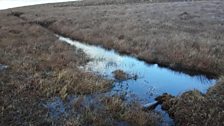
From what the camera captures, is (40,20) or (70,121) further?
(40,20)

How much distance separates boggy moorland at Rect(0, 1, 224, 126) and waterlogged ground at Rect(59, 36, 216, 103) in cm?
78

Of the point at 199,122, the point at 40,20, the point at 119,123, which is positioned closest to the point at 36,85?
the point at 119,123

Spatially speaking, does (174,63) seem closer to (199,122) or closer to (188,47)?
(188,47)

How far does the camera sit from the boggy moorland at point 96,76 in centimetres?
1049

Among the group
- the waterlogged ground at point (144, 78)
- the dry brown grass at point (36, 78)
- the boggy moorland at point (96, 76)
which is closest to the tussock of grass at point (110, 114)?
the boggy moorland at point (96, 76)

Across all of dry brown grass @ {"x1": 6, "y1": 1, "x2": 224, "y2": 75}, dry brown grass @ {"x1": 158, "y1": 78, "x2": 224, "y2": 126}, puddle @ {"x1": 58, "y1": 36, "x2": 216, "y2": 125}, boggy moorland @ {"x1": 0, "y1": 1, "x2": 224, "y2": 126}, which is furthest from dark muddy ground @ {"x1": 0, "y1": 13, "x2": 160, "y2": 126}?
dry brown grass @ {"x1": 6, "y1": 1, "x2": 224, "y2": 75}

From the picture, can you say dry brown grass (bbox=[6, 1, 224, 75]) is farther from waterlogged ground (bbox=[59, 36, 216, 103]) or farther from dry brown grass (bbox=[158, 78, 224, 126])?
dry brown grass (bbox=[158, 78, 224, 126])

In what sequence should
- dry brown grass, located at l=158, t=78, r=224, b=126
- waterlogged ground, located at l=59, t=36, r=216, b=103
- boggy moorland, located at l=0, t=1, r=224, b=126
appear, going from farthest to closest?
waterlogged ground, located at l=59, t=36, r=216, b=103, boggy moorland, located at l=0, t=1, r=224, b=126, dry brown grass, located at l=158, t=78, r=224, b=126

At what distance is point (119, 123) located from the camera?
1042 centimetres

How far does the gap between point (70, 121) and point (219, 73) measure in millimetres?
9866

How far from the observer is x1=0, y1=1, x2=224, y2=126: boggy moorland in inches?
413

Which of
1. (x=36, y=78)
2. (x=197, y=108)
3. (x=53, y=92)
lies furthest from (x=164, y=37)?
(x=197, y=108)

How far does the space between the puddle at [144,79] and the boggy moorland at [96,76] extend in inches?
26.9

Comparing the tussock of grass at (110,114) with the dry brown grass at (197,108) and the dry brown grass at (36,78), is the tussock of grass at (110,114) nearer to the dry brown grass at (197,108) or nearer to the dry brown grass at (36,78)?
the dry brown grass at (197,108)
